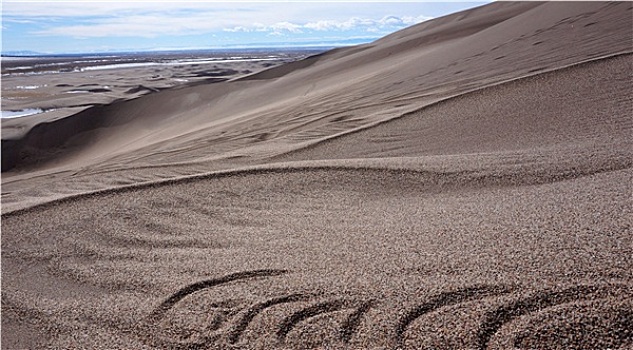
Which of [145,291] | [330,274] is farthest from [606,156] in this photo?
[145,291]

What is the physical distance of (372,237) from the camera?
2.35m

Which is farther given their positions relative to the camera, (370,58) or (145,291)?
(370,58)

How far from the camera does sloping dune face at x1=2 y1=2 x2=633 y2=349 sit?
1.66 meters

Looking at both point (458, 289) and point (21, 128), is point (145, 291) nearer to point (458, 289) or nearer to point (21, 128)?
point (458, 289)

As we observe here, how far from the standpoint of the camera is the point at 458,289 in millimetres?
1747

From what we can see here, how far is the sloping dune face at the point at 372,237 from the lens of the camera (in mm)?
1658

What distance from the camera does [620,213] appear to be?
7.00 feet

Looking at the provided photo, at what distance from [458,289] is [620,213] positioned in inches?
37.3

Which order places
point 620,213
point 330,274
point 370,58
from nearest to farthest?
point 330,274 < point 620,213 < point 370,58

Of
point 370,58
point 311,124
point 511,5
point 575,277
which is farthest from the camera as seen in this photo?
point 511,5

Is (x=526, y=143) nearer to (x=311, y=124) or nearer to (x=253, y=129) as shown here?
(x=311, y=124)

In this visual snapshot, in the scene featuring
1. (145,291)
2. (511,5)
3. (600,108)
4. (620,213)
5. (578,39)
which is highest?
(511,5)

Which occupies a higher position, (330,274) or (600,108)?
(600,108)

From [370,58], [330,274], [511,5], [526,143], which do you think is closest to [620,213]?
[330,274]
